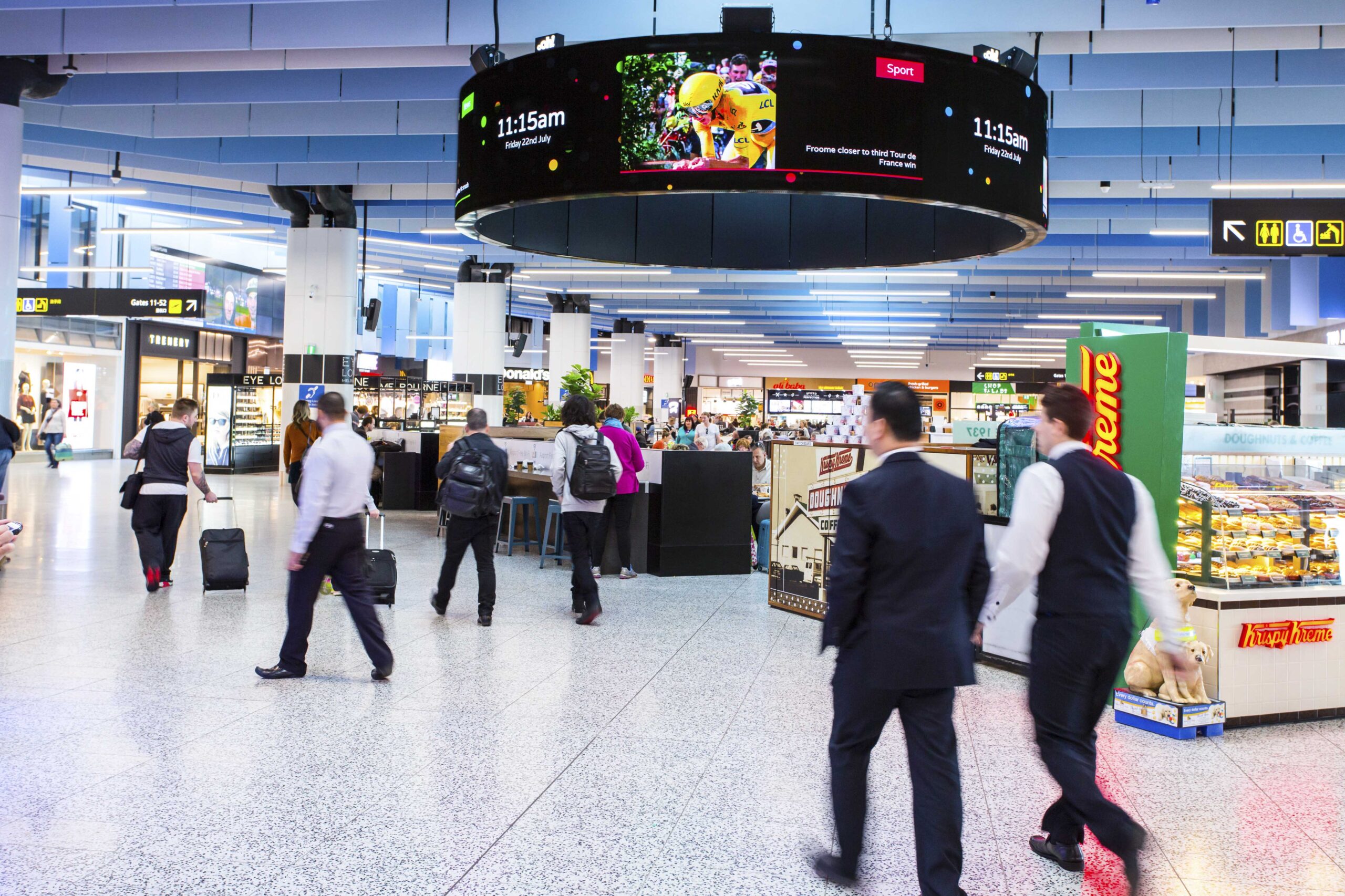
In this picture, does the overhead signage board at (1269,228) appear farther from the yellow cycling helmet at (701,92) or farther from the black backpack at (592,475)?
the yellow cycling helmet at (701,92)

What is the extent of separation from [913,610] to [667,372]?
126ft

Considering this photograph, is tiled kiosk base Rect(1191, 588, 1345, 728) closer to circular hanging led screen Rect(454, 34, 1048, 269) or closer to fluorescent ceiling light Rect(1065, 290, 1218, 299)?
circular hanging led screen Rect(454, 34, 1048, 269)

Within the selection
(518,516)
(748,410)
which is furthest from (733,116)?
(748,410)

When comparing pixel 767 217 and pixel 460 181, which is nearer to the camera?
pixel 460 181

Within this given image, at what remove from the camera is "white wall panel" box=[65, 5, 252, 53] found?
9477mm

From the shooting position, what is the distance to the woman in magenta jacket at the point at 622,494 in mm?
9078

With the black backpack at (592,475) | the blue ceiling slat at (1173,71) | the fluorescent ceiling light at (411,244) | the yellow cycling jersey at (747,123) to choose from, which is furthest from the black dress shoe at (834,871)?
the fluorescent ceiling light at (411,244)

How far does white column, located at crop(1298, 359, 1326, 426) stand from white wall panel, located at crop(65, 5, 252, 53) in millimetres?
17633

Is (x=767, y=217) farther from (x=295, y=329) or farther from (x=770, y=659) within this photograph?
(x=295, y=329)

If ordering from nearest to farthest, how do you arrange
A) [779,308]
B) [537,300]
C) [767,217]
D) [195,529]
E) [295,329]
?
[767,217], [195,529], [295,329], [779,308], [537,300]

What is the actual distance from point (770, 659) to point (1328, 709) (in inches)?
117

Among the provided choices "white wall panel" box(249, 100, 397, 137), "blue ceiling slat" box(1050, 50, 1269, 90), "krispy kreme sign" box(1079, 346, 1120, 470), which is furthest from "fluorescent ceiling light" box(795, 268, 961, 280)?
"krispy kreme sign" box(1079, 346, 1120, 470)

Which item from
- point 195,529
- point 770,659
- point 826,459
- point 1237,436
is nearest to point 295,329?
point 195,529

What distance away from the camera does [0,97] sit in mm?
10102
